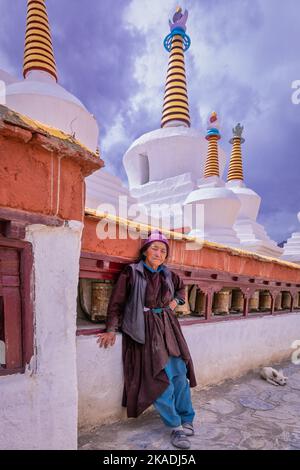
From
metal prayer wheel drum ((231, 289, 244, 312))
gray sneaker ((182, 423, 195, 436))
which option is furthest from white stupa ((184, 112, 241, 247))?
gray sneaker ((182, 423, 195, 436))

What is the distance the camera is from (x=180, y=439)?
2.33 m

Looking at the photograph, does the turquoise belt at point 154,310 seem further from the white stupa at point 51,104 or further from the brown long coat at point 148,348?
the white stupa at point 51,104

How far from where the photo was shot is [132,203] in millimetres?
8477

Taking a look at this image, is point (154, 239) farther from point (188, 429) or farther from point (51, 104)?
point (51, 104)

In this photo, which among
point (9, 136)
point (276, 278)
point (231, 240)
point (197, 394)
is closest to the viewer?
point (9, 136)

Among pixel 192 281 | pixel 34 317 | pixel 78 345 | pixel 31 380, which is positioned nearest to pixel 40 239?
pixel 34 317

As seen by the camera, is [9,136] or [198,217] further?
[198,217]

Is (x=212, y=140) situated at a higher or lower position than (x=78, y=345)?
higher

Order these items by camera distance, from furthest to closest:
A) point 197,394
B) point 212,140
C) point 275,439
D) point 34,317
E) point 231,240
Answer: point 212,140
point 231,240
point 197,394
point 275,439
point 34,317

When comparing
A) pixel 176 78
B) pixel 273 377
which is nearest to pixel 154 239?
pixel 273 377

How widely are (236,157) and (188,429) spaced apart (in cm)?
1497

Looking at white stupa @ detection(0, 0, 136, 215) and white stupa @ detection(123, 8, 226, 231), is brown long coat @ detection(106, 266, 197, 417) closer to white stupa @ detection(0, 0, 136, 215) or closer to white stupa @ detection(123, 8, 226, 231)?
white stupa @ detection(0, 0, 136, 215)

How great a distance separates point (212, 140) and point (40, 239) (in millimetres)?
13824

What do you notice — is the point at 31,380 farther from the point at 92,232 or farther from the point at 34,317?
the point at 92,232
